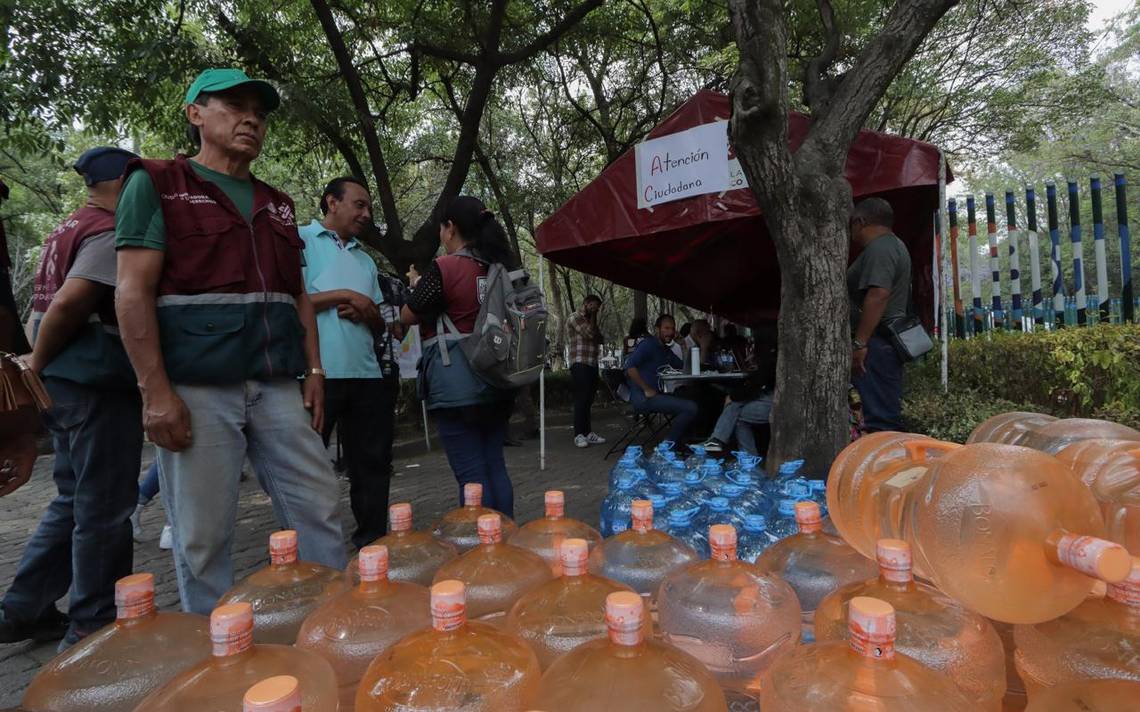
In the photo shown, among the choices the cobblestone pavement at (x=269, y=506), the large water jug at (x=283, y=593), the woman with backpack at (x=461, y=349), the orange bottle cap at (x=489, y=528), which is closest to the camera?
the large water jug at (x=283, y=593)

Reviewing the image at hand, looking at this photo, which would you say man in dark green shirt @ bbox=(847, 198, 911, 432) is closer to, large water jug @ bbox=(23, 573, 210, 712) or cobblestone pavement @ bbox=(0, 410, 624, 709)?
cobblestone pavement @ bbox=(0, 410, 624, 709)

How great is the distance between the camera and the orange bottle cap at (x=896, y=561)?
1.14 m

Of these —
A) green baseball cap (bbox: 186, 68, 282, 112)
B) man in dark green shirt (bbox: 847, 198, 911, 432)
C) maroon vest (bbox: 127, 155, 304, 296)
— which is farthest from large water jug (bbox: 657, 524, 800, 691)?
man in dark green shirt (bbox: 847, 198, 911, 432)

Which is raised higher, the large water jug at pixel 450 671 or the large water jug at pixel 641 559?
the large water jug at pixel 450 671

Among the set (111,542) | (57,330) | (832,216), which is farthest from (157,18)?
(832,216)

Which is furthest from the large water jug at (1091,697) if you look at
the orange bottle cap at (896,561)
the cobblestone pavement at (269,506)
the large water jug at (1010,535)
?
the cobblestone pavement at (269,506)

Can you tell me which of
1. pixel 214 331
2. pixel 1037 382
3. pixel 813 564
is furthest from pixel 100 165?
pixel 1037 382

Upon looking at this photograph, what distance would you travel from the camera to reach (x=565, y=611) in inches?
52.2

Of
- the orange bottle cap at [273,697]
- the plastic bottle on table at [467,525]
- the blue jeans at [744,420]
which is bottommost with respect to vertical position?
the blue jeans at [744,420]

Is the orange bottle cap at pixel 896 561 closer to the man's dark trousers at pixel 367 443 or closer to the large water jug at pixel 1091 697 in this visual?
the large water jug at pixel 1091 697

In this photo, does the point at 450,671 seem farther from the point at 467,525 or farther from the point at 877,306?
the point at 877,306

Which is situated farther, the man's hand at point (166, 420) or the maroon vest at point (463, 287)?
the maroon vest at point (463, 287)

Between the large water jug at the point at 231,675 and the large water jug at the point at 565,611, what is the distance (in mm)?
427

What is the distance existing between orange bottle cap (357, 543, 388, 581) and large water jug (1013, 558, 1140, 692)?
125 centimetres
